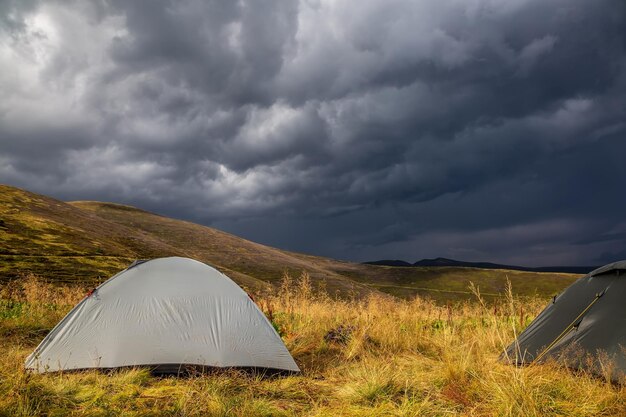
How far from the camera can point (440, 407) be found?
556 cm

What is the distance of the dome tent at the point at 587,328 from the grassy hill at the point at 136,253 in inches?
109

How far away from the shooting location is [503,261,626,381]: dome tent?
6.59 meters

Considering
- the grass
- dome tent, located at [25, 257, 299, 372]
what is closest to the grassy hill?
the grass

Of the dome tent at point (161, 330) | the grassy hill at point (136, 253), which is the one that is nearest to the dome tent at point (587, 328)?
the grassy hill at point (136, 253)

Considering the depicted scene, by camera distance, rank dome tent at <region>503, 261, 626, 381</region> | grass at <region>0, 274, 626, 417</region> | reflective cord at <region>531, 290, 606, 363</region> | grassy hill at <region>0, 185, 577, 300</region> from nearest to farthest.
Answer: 1. grass at <region>0, 274, 626, 417</region>
2. dome tent at <region>503, 261, 626, 381</region>
3. reflective cord at <region>531, 290, 606, 363</region>
4. grassy hill at <region>0, 185, 577, 300</region>

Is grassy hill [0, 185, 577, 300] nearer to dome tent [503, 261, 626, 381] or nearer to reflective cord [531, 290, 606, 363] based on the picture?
dome tent [503, 261, 626, 381]

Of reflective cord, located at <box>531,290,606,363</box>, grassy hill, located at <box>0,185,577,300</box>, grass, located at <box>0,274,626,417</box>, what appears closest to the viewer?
grass, located at <box>0,274,626,417</box>

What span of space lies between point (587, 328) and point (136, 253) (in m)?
57.9

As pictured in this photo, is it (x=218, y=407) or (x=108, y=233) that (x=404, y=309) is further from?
(x=108, y=233)

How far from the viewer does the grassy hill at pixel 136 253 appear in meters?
42.0

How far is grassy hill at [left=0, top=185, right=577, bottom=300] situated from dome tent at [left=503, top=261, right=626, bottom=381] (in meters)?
2.76

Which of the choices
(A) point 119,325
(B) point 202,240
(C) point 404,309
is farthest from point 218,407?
(B) point 202,240

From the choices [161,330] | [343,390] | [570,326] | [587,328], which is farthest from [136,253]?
[587,328]

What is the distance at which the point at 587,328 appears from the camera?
7.24 metres
